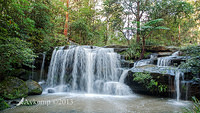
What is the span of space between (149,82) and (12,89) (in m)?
7.08

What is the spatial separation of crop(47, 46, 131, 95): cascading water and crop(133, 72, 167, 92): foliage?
1221mm

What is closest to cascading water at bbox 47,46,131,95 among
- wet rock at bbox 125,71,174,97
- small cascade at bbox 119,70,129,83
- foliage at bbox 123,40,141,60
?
small cascade at bbox 119,70,129,83

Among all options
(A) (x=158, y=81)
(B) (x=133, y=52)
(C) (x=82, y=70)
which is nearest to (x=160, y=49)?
(B) (x=133, y=52)

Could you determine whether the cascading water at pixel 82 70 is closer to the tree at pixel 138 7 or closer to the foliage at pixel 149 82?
the foliage at pixel 149 82

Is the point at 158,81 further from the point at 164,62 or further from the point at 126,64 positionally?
the point at 126,64

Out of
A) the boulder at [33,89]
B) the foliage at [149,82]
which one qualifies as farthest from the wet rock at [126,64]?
the boulder at [33,89]

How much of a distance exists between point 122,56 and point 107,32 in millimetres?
8073

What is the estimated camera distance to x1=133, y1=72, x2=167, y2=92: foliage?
6.70m

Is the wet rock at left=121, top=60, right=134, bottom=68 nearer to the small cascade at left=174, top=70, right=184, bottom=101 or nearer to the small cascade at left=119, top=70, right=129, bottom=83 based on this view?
the small cascade at left=119, top=70, right=129, bottom=83

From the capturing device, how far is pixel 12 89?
603 cm

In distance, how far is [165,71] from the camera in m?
6.70

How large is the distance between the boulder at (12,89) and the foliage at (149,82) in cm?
598

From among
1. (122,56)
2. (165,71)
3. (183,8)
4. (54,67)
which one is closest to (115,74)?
(122,56)

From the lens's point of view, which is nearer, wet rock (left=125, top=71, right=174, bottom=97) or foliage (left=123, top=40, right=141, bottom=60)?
wet rock (left=125, top=71, right=174, bottom=97)
